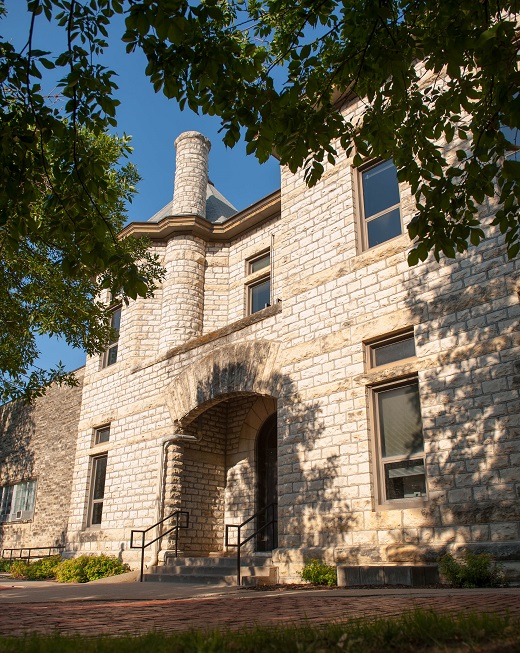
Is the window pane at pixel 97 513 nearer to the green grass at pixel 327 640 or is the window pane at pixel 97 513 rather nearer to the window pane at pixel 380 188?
the window pane at pixel 380 188

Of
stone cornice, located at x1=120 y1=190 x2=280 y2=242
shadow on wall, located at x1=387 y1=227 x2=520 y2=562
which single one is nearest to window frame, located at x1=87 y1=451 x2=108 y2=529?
stone cornice, located at x1=120 y1=190 x2=280 y2=242

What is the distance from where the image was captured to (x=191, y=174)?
1717cm

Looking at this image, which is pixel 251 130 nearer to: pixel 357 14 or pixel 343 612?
pixel 357 14

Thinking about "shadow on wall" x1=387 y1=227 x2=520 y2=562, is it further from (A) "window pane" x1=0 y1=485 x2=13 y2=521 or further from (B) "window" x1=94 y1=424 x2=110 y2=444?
(A) "window pane" x1=0 y1=485 x2=13 y2=521

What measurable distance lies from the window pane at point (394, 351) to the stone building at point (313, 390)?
26 millimetres

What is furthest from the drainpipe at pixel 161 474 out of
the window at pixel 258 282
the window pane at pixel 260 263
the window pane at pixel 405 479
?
the window pane at pixel 405 479

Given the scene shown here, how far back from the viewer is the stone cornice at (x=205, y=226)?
1490cm

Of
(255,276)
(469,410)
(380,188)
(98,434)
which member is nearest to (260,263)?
(255,276)

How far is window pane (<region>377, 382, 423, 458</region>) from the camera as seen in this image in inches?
344

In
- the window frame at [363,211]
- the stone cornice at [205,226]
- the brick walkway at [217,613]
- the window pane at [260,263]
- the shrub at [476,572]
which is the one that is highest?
the stone cornice at [205,226]

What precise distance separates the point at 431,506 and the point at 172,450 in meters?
6.58

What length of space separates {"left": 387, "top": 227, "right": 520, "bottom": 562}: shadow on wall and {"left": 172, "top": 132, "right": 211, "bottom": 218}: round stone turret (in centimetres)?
939

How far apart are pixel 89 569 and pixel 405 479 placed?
25.2 feet

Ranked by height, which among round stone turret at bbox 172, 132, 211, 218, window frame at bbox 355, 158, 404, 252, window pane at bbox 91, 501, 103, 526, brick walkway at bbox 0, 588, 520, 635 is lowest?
brick walkway at bbox 0, 588, 520, 635
